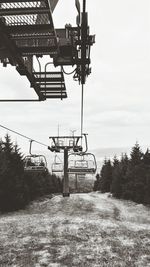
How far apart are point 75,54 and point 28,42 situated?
43.7 inches

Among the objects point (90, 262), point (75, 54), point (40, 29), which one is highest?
point (75, 54)

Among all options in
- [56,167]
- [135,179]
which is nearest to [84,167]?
[56,167]

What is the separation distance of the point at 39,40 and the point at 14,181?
36.4 m

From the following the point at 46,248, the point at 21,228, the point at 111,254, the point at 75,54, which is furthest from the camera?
the point at 21,228

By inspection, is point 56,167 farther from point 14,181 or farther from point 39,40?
point 39,40

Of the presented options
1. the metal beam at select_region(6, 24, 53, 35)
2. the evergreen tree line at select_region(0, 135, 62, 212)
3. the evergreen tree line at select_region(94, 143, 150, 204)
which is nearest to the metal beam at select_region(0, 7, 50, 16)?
the metal beam at select_region(6, 24, 53, 35)

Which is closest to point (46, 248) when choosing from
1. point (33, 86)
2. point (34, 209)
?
point (33, 86)

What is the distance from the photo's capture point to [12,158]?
149 feet

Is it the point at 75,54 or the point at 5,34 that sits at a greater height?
the point at 75,54

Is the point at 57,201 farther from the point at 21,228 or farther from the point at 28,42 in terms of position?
the point at 28,42

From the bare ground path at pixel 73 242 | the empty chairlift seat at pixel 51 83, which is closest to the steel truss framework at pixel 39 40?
the empty chairlift seat at pixel 51 83

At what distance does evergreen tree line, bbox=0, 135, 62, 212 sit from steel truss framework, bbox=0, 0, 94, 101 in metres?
32.7

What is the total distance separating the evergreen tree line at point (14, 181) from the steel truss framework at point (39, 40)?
32.7 meters

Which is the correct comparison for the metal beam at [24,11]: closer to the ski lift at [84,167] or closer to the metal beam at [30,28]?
the metal beam at [30,28]
